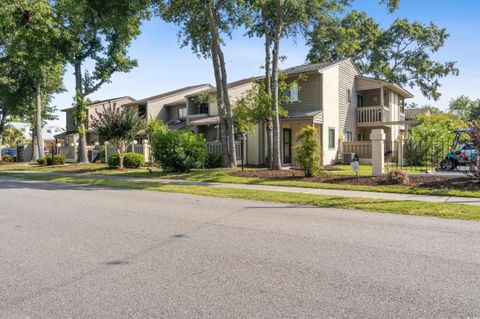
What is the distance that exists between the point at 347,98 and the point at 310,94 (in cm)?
433

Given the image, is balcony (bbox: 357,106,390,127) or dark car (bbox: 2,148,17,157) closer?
balcony (bbox: 357,106,390,127)

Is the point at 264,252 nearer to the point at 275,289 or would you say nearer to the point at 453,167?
the point at 275,289

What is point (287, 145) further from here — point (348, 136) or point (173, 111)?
point (173, 111)

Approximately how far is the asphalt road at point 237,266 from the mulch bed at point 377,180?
4.80m

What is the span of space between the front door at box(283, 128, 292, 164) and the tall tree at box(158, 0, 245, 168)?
5.81 m

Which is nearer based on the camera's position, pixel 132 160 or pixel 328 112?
pixel 132 160

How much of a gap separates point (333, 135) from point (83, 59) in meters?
21.2

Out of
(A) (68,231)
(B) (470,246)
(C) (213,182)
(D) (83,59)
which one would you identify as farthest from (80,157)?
(B) (470,246)

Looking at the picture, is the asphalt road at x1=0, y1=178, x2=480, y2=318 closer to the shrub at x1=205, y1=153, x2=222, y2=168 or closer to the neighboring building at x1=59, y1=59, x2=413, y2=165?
the shrub at x1=205, y1=153, x2=222, y2=168

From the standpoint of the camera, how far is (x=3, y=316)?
349 cm

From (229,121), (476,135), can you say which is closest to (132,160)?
(229,121)

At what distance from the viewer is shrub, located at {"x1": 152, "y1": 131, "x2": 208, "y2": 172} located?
60.6 ft

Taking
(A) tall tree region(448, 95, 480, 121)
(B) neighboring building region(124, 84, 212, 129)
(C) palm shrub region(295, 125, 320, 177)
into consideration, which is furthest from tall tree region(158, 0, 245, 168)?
(A) tall tree region(448, 95, 480, 121)

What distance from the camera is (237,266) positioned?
4.79m
